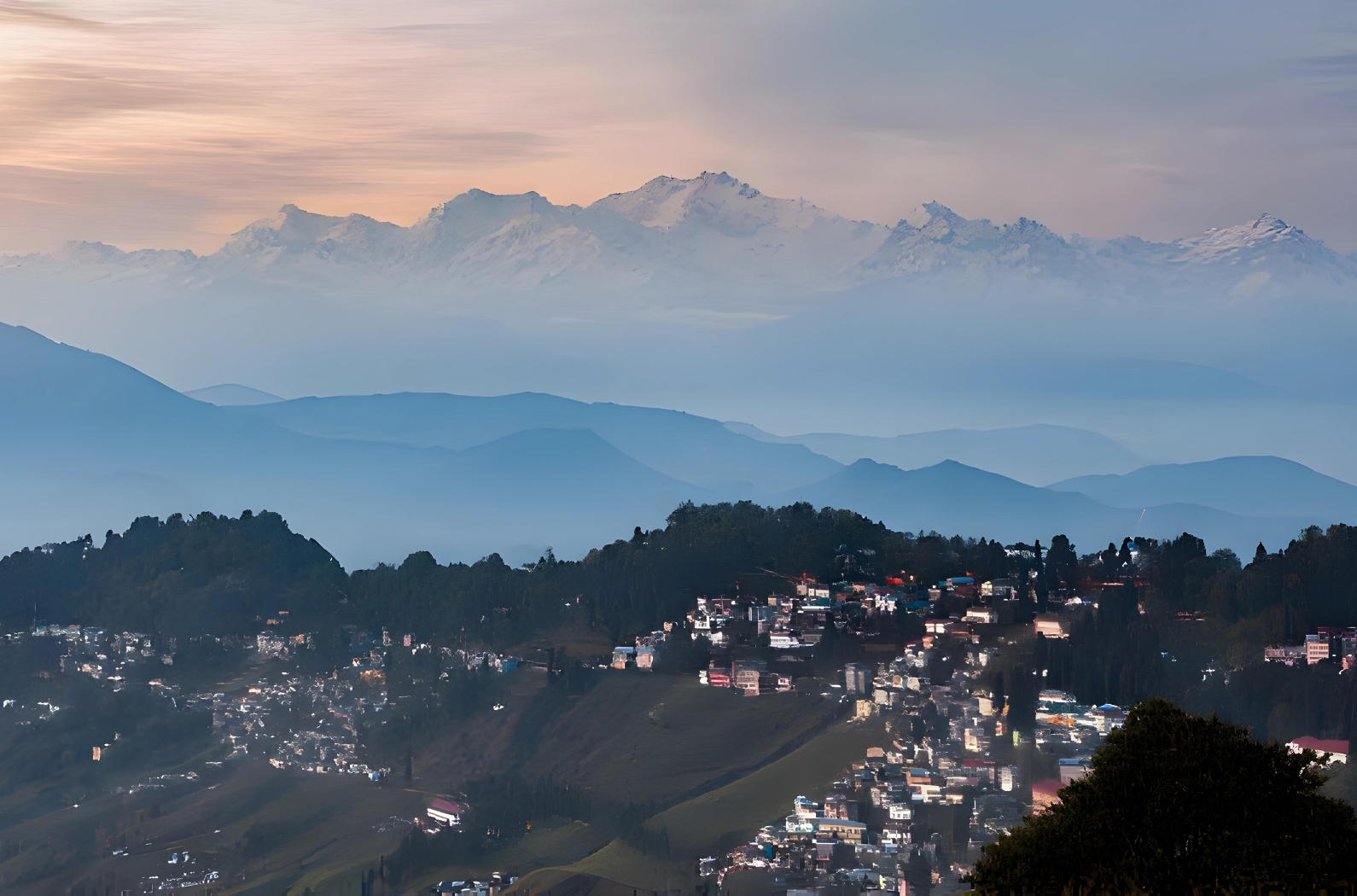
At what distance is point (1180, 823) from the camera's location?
14.3 metres

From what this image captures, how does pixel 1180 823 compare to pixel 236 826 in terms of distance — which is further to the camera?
pixel 236 826

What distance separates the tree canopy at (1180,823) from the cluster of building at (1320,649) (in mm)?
43961

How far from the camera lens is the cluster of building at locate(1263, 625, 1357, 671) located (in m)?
54.9

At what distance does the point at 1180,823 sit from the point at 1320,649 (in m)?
45.8

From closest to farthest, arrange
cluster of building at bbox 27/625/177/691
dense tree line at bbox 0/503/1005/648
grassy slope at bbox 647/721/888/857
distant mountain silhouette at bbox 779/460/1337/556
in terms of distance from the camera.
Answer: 1. grassy slope at bbox 647/721/888/857
2. dense tree line at bbox 0/503/1005/648
3. cluster of building at bbox 27/625/177/691
4. distant mountain silhouette at bbox 779/460/1337/556

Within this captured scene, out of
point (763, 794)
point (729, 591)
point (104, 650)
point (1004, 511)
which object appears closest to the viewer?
point (763, 794)

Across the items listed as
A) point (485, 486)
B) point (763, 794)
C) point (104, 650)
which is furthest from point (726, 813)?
point (485, 486)

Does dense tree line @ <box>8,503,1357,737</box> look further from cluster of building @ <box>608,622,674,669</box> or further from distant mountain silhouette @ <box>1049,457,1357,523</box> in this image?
distant mountain silhouette @ <box>1049,457,1357,523</box>

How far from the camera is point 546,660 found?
7125 cm

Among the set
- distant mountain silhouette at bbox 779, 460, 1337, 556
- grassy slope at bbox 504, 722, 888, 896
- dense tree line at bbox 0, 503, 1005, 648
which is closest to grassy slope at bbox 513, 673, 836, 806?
grassy slope at bbox 504, 722, 888, 896

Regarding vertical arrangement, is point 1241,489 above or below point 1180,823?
above

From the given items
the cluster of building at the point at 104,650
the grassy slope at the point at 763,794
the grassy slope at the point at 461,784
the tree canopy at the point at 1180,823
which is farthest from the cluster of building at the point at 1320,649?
the cluster of building at the point at 104,650

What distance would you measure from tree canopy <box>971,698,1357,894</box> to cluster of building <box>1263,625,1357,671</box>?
43961mm

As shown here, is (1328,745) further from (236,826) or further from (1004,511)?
(1004,511)
